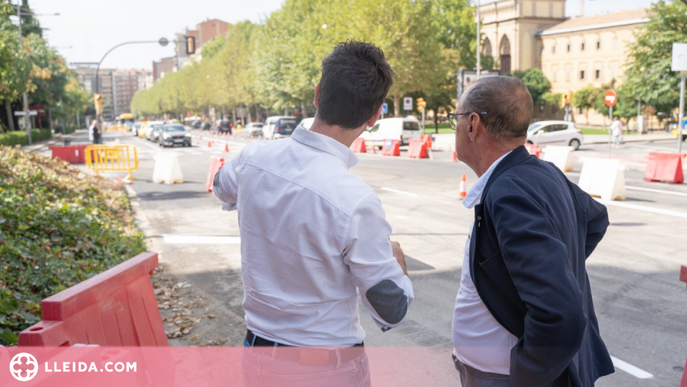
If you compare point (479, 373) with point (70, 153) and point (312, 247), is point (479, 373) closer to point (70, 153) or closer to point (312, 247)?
point (312, 247)

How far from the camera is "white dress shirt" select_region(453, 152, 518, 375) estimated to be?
A: 87.5 inches

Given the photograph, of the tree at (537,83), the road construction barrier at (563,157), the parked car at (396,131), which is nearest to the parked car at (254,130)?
the parked car at (396,131)

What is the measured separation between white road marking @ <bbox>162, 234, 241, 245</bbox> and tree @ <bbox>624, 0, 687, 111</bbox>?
139ft

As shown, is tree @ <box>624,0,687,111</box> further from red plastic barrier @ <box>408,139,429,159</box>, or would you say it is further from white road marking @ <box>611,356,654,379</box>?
white road marking @ <box>611,356,654,379</box>

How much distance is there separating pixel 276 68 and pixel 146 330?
59386 mm

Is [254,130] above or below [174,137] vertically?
above

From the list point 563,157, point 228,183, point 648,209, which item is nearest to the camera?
point 228,183

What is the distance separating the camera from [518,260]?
6.51 feet

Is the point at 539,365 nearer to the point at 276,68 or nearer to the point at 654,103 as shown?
the point at 654,103

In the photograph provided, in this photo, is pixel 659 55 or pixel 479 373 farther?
pixel 659 55

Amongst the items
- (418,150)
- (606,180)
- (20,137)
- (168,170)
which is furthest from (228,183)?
Result: (20,137)

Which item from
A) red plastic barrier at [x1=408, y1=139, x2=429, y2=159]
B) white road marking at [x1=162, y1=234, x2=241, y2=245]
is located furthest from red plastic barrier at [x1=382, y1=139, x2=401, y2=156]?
white road marking at [x1=162, y1=234, x2=241, y2=245]

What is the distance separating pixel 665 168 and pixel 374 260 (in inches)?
703

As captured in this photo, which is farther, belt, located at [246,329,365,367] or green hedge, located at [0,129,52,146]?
green hedge, located at [0,129,52,146]
